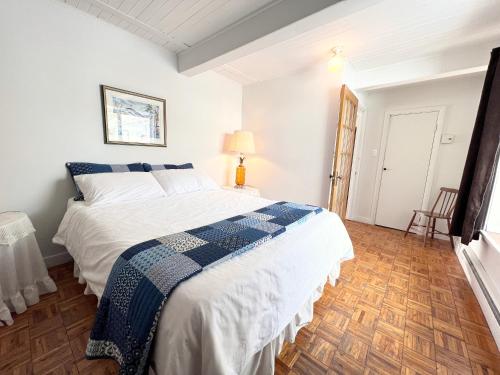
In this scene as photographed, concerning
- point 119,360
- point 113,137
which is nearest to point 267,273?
point 119,360

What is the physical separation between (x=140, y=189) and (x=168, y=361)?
1.60m

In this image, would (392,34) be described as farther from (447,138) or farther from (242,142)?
(242,142)

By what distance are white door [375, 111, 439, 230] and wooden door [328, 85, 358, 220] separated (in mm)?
892

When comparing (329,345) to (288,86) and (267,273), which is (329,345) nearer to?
(267,273)

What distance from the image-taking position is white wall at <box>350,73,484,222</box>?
279 centimetres

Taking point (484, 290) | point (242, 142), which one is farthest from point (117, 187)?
point (484, 290)

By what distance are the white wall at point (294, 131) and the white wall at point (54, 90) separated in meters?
1.48

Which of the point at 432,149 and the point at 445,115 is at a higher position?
the point at 445,115

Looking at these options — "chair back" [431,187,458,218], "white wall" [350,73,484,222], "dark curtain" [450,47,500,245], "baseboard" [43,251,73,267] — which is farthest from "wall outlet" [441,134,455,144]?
"baseboard" [43,251,73,267]

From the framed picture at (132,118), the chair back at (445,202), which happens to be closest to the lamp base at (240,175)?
the framed picture at (132,118)

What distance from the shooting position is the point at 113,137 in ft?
7.24

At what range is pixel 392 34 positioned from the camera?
204cm

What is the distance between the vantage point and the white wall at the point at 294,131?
2.78 metres

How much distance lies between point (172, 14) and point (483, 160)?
315 cm
